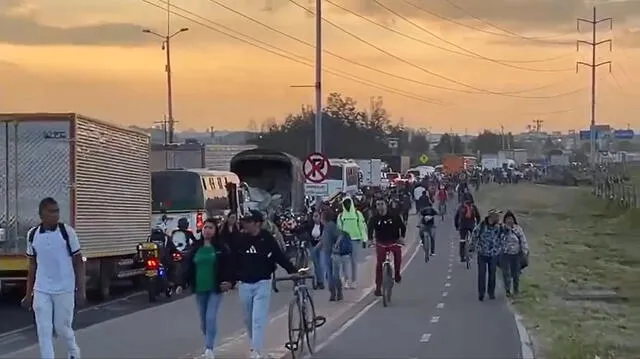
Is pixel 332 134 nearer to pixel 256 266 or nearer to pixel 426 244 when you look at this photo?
pixel 426 244

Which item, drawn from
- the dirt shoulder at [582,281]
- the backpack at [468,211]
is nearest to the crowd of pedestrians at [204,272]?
the dirt shoulder at [582,281]

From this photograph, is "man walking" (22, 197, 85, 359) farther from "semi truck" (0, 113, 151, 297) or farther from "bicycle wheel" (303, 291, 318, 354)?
"semi truck" (0, 113, 151, 297)

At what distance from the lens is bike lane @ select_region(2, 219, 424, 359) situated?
55.4ft

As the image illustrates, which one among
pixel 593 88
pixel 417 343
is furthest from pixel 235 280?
pixel 593 88

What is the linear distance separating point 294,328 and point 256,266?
1304mm

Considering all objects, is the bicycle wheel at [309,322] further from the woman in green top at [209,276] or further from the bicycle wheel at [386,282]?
the bicycle wheel at [386,282]

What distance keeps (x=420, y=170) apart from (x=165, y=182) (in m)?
87.0

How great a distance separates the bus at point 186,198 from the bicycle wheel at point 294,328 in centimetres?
1512

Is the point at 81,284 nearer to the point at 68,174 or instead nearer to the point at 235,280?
the point at 235,280

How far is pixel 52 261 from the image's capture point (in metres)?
13.6

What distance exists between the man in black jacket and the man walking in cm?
202

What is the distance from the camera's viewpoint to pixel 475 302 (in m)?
24.7

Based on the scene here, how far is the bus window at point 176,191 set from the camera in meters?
32.0

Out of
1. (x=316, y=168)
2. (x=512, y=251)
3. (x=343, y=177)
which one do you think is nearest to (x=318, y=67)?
(x=316, y=168)
